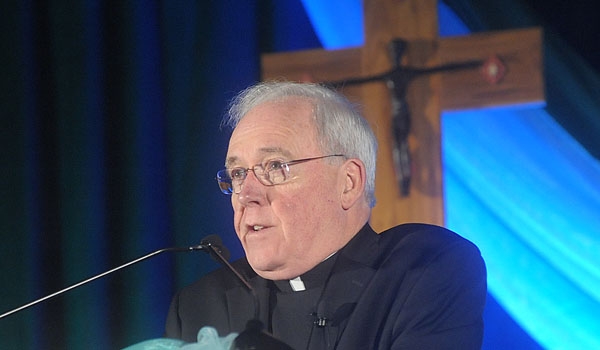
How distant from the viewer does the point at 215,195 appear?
13.4 ft

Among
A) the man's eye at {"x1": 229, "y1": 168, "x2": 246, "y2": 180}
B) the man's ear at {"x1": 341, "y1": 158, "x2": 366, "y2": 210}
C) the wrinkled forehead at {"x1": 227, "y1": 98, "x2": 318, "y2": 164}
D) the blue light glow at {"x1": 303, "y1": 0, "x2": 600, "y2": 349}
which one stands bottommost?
the blue light glow at {"x1": 303, "y1": 0, "x2": 600, "y2": 349}

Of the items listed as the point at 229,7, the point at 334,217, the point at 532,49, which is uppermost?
the point at 229,7

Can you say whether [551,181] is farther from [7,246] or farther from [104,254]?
[7,246]

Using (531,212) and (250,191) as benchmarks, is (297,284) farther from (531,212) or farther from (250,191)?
(531,212)

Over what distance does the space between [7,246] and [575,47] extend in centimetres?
240

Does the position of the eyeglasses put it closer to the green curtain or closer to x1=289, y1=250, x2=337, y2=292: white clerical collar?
x1=289, y1=250, x2=337, y2=292: white clerical collar

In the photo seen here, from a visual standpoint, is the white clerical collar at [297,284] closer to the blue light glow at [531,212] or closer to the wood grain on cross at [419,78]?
the wood grain on cross at [419,78]

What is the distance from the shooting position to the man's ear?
252cm

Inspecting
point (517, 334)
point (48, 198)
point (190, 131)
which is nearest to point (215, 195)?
point (190, 131)

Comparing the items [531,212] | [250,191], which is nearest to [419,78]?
[531,212]

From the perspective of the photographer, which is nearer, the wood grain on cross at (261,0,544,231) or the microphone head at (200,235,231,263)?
the microphone head at (200,235,231,263)

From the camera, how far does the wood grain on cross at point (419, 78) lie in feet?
11.5

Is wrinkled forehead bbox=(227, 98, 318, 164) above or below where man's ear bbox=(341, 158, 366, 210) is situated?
above

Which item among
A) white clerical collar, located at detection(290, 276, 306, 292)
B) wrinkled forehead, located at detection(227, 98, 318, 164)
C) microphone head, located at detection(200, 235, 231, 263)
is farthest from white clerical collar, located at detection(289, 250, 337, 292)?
microphone head, located at detection(200, 235, 231, 263)
